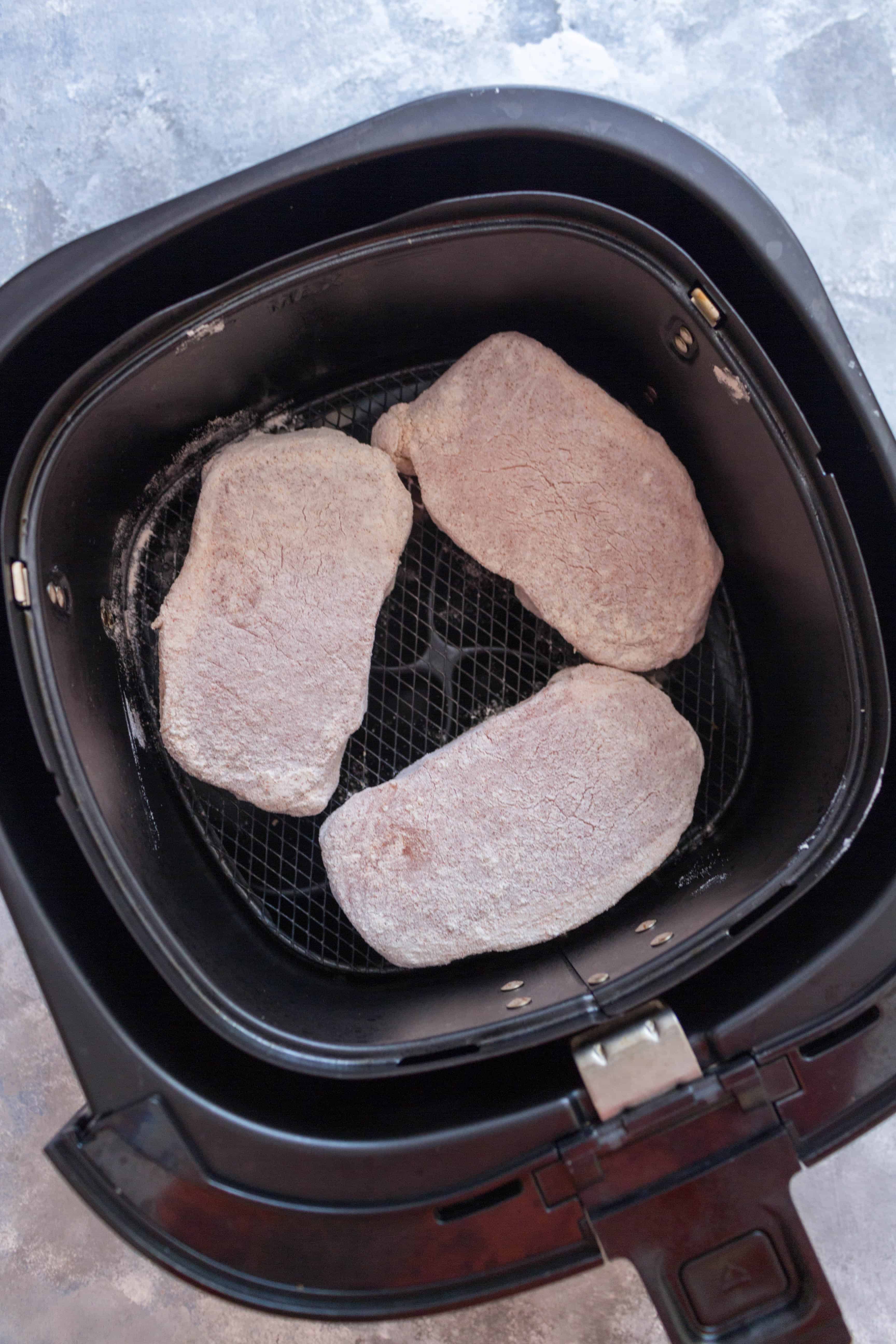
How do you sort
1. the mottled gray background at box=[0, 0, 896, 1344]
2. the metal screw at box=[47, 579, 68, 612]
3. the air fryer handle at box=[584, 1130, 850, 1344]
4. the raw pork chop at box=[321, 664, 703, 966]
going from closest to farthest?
the air fryer handle at box=[584, 1130, 850, 1344]
the metal screw at box=[47, 579, 68, 612]
the raw pork chop at box=[321, 664, 703, 966]
the mottled gray background at box=[0, 0, 896, 1344]

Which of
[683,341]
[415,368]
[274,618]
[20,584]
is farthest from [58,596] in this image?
[683,341]

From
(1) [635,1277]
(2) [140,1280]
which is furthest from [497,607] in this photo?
(2) [140,1280]

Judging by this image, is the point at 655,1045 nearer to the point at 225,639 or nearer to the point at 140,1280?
the point at 225,639

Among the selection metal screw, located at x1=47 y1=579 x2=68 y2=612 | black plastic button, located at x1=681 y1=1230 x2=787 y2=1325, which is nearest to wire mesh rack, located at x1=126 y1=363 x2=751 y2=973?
metal screw, located at x1=47 y1=579 x2=68 y2=612

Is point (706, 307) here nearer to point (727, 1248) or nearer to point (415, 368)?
point (415, 368)

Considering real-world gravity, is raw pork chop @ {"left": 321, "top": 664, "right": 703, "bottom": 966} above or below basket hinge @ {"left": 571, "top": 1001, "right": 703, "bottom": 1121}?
above

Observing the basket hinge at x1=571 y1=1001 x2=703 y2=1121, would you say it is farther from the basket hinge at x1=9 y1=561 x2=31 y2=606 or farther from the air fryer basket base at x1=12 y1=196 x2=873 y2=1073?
the basket hinge at x1=9 y1=561 x2=31 y2=606

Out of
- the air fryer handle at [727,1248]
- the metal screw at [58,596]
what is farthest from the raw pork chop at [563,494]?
the air fryer handle at [727,1248]
